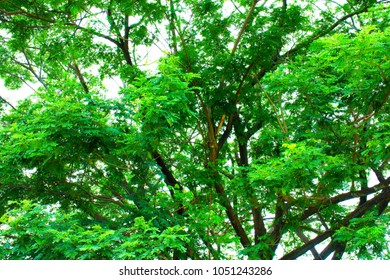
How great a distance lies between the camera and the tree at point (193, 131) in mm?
5020

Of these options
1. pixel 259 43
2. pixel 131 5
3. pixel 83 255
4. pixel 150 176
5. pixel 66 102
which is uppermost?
pixel 131 5

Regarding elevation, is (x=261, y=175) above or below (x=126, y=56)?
below

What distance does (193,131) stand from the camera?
7.85 meters

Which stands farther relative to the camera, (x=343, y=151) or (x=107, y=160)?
(x=343, y=151)

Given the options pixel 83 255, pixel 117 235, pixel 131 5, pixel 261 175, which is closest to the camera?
pixel 83 255

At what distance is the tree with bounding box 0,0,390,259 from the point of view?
16.5ft

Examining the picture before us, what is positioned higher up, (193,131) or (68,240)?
(193,131)

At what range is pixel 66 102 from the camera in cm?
507

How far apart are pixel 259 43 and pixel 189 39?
1.22 meters

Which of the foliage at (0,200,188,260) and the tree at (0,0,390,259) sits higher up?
the tree at (0,0,390,259)

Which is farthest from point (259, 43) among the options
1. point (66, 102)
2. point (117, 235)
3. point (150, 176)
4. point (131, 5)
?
point (117, 235)

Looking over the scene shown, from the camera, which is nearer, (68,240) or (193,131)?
(68,240)

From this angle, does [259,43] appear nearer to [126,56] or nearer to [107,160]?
[126,56]

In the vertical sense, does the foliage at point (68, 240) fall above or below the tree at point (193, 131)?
below
